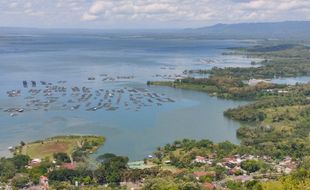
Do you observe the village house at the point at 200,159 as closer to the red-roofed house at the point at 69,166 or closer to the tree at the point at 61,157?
the red-roofed house at the point at 69,166

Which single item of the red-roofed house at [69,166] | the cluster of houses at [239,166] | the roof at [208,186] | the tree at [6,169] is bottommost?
the cluster of houses at [239,166]

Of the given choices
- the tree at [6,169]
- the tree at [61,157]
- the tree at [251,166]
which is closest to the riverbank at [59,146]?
the tree at [61,157]

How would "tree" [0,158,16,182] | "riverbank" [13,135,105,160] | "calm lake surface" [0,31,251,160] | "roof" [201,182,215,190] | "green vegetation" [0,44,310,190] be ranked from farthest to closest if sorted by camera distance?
"calm lake surface" [0,31,251,160]
"riverbank" [13,135,105,160]
"tree" [0,158,16,182]
"green vegetation" [0,44,310,190]
"roof" [201,182,215,190]

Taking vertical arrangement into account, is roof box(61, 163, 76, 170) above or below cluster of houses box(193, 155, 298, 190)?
above

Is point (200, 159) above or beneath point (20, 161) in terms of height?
beneath

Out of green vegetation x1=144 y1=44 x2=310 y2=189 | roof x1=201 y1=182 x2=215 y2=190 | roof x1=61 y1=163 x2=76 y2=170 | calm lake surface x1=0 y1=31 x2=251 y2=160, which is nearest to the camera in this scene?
roof x1=201 y1=182 x2=215 y2=190

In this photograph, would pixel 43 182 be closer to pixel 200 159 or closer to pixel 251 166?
pixel 200 159

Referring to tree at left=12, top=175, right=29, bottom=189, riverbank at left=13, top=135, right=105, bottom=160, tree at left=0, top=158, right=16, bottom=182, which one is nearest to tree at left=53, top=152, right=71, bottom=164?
riverbank at left=13, top=135, right=105, bottom=160

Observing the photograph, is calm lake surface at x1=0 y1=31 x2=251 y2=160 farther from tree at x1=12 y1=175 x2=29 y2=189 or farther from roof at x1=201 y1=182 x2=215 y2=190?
roof at x1=201 y1=182 x2=215 y2=190

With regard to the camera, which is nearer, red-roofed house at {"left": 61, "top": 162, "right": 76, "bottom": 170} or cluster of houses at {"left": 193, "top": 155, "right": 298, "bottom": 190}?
cluster of houses at {"left": 193, "top": 155, "right": 298, "bottom": 190}

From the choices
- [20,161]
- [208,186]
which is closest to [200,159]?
[208,186]
